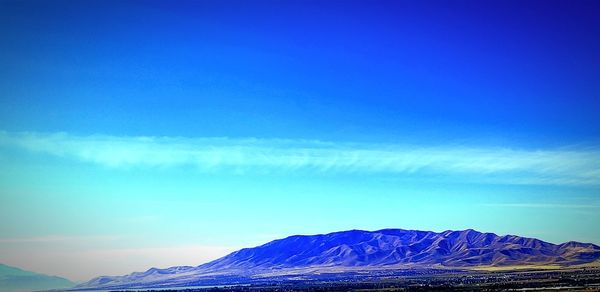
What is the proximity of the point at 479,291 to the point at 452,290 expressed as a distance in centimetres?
942

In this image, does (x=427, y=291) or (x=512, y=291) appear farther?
(x=427, y=291)

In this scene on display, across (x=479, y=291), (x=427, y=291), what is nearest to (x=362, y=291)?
(x=427, y=291)

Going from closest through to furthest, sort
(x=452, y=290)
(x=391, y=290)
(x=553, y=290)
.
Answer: (x=553, y=290) → (x=452, y=290) → (x=391, y=290)

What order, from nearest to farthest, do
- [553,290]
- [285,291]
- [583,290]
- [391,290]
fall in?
[583,290] < [553,290] < [391,290] < [285,291]

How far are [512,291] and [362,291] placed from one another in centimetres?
4781

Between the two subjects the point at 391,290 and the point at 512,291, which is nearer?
the point at 512,291

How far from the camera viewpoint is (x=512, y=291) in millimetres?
152750

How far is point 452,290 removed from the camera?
536 ft

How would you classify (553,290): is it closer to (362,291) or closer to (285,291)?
(362,291)

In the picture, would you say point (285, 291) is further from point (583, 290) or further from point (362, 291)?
point (583, 290)

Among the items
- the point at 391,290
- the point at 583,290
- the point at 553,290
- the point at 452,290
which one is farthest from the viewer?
the point at 391,290

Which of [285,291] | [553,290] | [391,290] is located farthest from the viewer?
[285,291]

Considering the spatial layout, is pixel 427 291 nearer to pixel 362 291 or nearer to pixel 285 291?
pixel 362 291

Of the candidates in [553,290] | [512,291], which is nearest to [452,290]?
[512,291]
